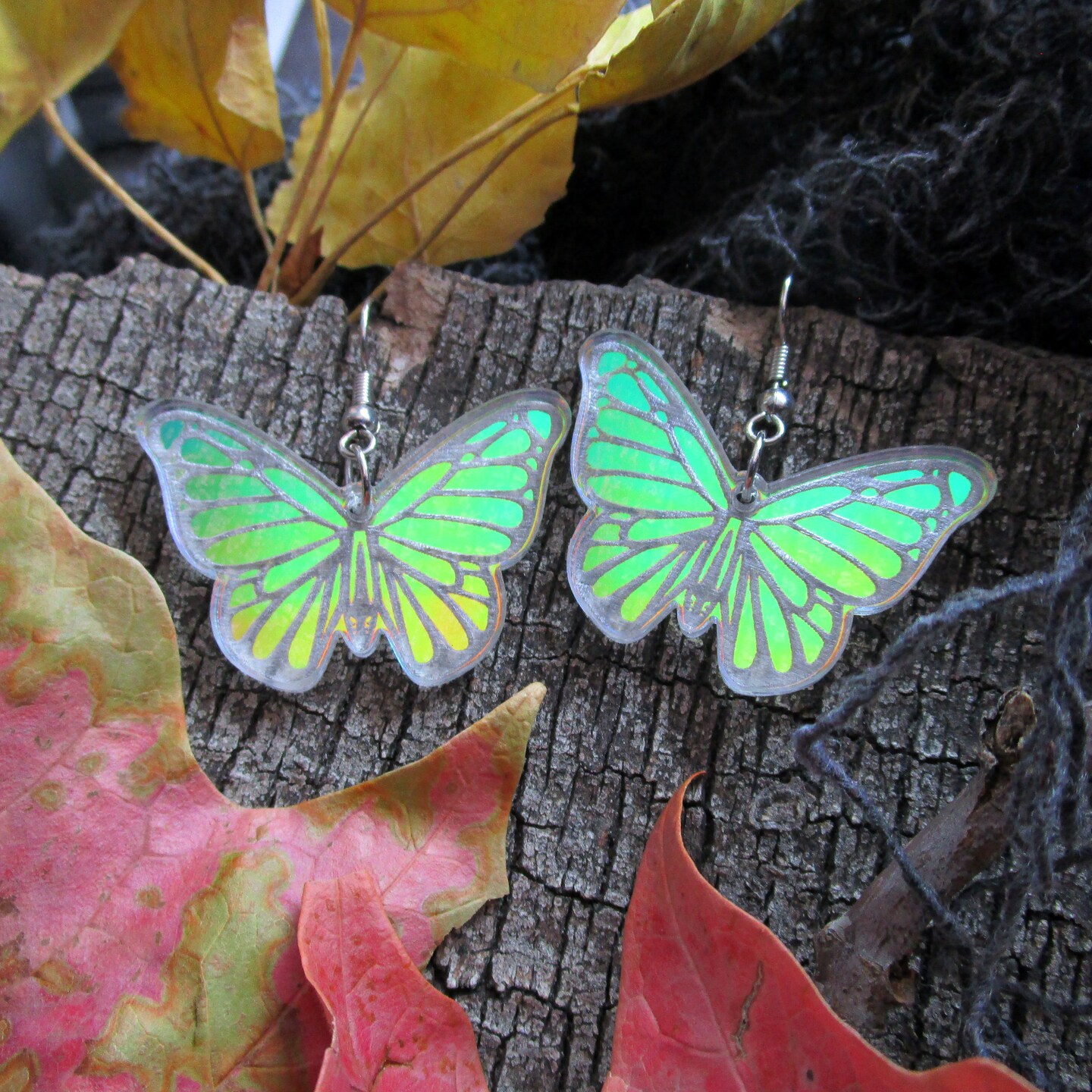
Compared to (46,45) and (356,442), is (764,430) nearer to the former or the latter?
(356,442)

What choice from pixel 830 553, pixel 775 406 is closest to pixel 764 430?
pixel 775 406

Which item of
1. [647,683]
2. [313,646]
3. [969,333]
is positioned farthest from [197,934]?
[969,333]

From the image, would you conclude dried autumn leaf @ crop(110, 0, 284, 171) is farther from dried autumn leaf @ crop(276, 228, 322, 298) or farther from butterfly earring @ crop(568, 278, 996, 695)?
butterfly earring @ crop(568, 278, 996, 695)

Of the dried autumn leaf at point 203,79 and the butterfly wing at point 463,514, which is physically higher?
the dried autumn leaf at point 203,79

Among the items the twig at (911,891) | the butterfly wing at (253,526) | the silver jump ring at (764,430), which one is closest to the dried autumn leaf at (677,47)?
the silver jump ring at (764,430)

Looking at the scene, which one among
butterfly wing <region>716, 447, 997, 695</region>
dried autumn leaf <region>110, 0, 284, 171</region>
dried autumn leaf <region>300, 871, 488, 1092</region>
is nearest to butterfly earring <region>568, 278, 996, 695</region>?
butterfly wing <region>716, 447, 997, 695</region>

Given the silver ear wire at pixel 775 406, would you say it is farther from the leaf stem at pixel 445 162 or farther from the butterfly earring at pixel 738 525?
the leaf stem at pixel 445 162
